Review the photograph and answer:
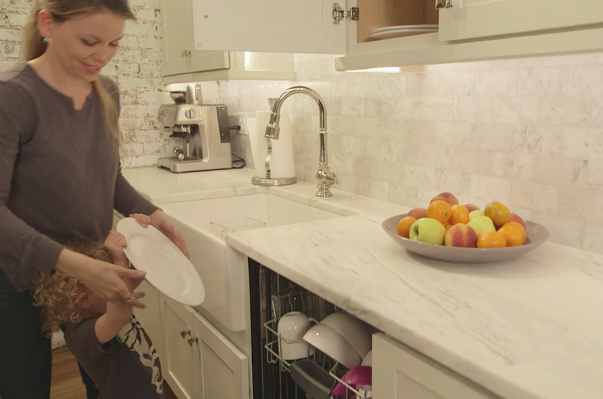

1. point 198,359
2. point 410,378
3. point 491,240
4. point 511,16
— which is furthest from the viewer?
point 198,359

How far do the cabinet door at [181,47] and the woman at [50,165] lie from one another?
94 cm

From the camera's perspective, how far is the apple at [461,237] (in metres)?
1.16

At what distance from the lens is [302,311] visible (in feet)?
4.88

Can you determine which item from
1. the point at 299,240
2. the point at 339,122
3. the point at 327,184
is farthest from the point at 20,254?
the point at 339,122

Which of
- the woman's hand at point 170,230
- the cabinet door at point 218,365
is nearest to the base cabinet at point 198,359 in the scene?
the cabinet door at point 218,365

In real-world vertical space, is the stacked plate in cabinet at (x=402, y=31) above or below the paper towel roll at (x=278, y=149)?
above

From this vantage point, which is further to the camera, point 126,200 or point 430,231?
point 126,200

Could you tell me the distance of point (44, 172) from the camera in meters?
1.31

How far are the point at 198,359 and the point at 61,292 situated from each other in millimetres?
636

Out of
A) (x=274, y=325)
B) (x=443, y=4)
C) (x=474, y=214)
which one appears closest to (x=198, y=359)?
(x=274, y=325)

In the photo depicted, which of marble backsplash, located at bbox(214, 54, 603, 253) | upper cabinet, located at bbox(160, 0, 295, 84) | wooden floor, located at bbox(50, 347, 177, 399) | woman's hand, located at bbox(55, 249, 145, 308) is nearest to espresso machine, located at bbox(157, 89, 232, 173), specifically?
upper cabinet, located at bbox(160, 0, 295, 84)

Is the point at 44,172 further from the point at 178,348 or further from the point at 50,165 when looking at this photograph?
the point at 178,348

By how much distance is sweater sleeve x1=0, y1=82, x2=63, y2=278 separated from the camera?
1.19 m

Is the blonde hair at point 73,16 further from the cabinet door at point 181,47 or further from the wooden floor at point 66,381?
the wooden floor at point 66,381
